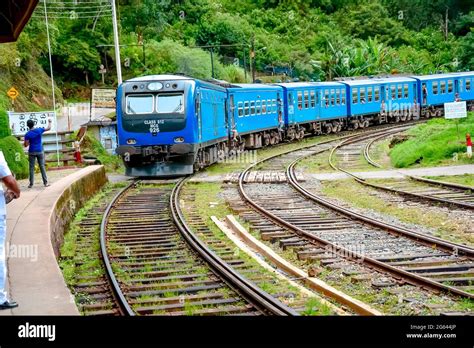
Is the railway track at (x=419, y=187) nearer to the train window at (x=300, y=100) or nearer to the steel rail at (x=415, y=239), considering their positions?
the steel rail at (x=415, y=239)

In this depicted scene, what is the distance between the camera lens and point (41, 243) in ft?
31.2

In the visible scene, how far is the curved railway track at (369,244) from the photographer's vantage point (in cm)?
814

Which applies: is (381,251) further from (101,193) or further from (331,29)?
(331,29)

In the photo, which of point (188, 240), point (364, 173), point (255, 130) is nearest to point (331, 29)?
point (255, 130)

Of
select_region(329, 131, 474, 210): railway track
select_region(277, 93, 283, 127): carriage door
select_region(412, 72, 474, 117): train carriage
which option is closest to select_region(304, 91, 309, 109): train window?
select_region(277, 93, 283, 127): carriage door

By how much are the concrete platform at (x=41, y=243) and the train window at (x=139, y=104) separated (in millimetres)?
3131

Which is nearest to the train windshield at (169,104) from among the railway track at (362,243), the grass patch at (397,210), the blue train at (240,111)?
the blue train at (240,111)

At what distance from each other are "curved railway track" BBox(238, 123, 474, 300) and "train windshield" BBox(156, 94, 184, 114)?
527 cm

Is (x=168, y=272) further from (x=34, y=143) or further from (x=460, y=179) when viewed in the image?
(x=460, y=179)

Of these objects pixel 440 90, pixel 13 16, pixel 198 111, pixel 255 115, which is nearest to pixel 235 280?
pixel 13 16

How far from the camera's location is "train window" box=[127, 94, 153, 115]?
20.4m

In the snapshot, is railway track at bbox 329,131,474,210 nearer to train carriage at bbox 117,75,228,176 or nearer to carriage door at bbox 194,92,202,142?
carriage door at bbox 194,92,202,142

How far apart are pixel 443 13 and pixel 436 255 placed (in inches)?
2993

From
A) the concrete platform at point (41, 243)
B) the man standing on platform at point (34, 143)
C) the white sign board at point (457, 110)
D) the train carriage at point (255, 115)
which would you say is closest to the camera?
the concrete platform at point (41, 243)
